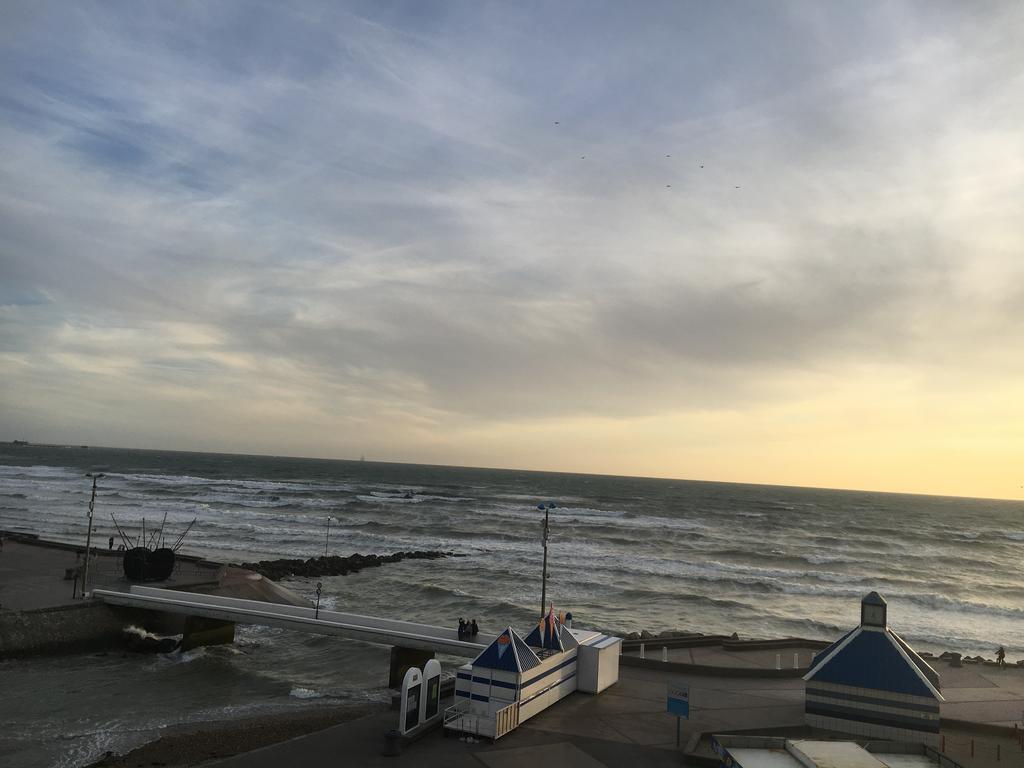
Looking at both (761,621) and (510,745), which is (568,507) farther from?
(510,745)

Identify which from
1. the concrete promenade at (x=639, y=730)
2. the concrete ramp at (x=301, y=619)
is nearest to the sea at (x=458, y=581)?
the concrete ramp at (x=301, y=619)

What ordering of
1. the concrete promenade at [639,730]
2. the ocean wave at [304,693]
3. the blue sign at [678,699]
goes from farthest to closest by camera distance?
the ocean wave at [304,693] → the blue sign at [678,699] → the concrete promenade at [639,730]

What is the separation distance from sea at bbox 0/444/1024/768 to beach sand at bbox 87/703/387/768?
887mm

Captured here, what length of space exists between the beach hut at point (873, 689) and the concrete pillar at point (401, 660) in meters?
12.5

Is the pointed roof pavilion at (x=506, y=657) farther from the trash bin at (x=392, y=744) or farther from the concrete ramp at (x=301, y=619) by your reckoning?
the concrete ramp at (x=301, y=619)

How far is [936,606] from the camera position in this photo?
1907 inches

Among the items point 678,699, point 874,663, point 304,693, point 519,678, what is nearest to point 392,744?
point 519,678

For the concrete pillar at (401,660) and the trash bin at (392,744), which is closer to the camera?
the trash bin at (392,744)

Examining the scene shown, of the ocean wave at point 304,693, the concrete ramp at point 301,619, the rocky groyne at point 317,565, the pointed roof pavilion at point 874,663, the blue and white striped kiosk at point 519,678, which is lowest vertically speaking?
the ocean wave at point 304,693

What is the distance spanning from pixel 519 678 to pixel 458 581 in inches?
1247

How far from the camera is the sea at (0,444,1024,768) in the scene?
22844 mm

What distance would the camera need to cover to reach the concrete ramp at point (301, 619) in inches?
959

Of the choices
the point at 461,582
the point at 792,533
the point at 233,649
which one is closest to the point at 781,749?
the point at 233,649

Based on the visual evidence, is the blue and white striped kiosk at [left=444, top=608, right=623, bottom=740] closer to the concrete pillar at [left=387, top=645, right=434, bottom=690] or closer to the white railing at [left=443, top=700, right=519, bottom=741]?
the white railing at [left=443, top=700, right=519, bottom=741]
